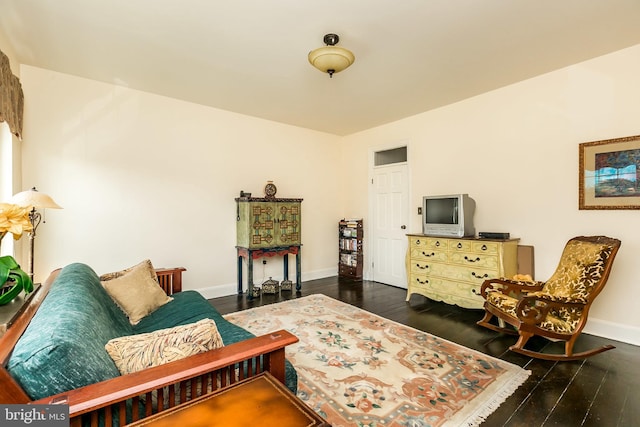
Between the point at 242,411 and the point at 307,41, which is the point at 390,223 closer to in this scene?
the point at 307,41

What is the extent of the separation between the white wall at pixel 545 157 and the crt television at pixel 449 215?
0.25 meters

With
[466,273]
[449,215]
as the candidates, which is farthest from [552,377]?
[449,215]

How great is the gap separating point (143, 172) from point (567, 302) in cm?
465

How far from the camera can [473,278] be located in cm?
337

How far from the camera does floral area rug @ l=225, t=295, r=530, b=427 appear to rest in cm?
180

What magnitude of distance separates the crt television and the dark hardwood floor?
0.97m

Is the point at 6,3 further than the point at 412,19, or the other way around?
the point at 412,19

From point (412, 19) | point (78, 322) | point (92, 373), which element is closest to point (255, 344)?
point (92, 373)

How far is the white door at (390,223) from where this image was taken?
4.72m

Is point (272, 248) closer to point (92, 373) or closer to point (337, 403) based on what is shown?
point (337, 403)

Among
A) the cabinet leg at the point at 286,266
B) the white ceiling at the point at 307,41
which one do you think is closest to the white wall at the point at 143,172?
the cabinet leg at the point at 286,266

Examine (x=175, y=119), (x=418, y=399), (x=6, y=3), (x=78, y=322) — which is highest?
(x=6, y=3)

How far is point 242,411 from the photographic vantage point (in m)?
0.91

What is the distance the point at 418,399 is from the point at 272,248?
2.89m
